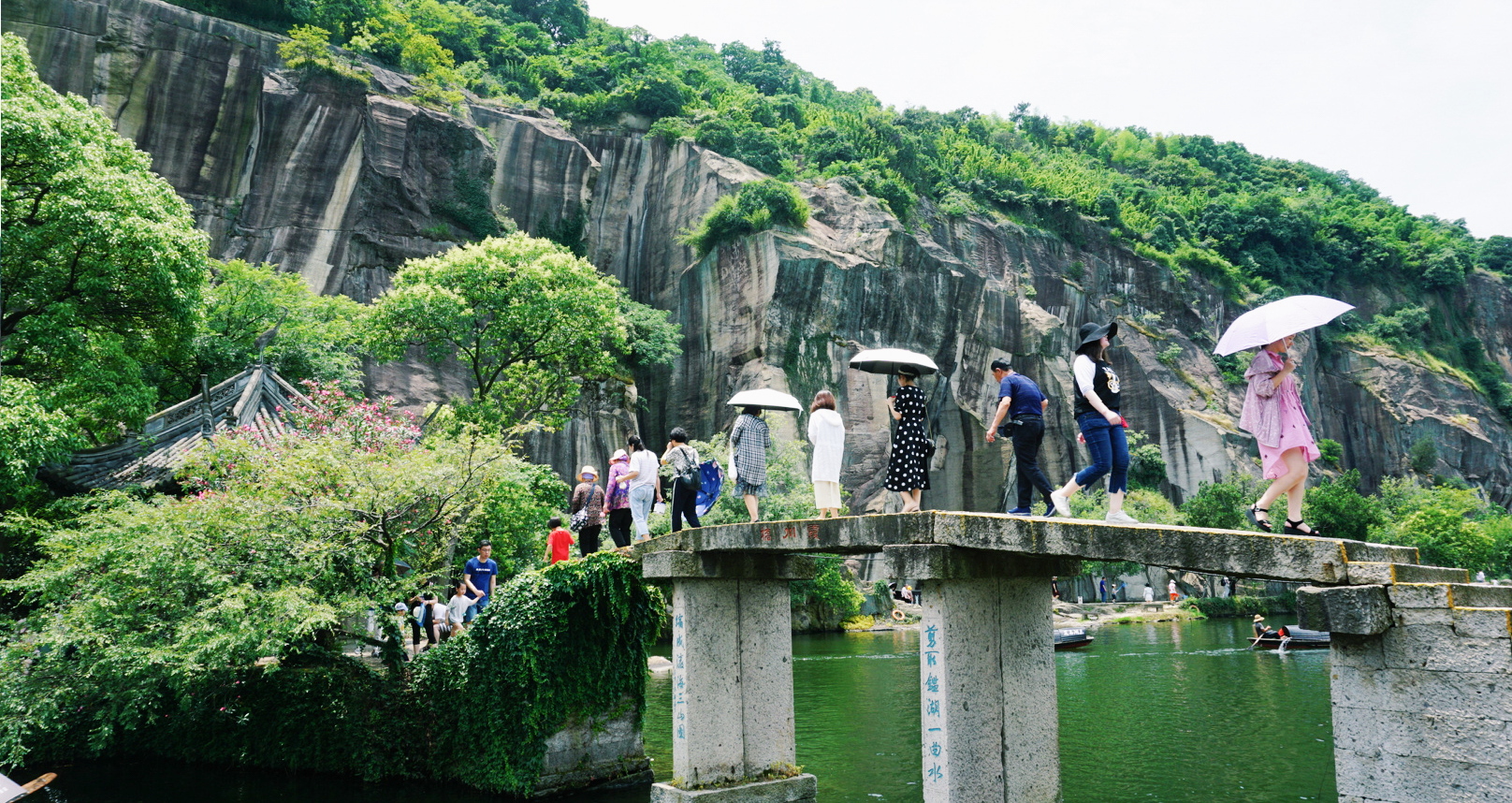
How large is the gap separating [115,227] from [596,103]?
34.0 m

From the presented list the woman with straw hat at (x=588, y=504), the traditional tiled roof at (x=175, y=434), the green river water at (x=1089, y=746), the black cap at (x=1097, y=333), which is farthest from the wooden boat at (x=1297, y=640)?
the traditional tiled roof at (x=175, y=434)

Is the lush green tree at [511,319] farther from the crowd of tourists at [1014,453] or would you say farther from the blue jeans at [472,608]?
the crowd of tourists at [1014,453]

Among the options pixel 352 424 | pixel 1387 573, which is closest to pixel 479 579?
pixel 352 424

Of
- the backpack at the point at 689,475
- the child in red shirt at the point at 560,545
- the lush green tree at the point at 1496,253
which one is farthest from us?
the lush green tree at the point at 1496,253

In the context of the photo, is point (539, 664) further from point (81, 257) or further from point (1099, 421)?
point (81, 257)

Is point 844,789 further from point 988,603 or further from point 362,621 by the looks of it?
point 362,621

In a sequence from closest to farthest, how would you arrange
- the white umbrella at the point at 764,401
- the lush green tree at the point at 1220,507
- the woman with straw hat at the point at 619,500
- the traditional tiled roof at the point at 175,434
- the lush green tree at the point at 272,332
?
1. the white umbrella at the point at 764,401
2. the woman with straw hat at the point at 619,500
3. the traditional tiled roof at the point at 175,434
4. the lush green tree at the point at 272,332
5. the lush green tree at the point at 1220,507

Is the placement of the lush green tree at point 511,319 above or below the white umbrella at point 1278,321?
above

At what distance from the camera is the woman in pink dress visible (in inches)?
271

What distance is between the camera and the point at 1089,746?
15500 millimetres

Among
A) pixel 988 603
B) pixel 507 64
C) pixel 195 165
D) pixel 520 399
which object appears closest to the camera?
pixel 988 603

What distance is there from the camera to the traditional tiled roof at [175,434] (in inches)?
684

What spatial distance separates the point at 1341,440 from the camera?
193 ft

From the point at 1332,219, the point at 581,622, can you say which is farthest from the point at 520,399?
the point at 1332,219
